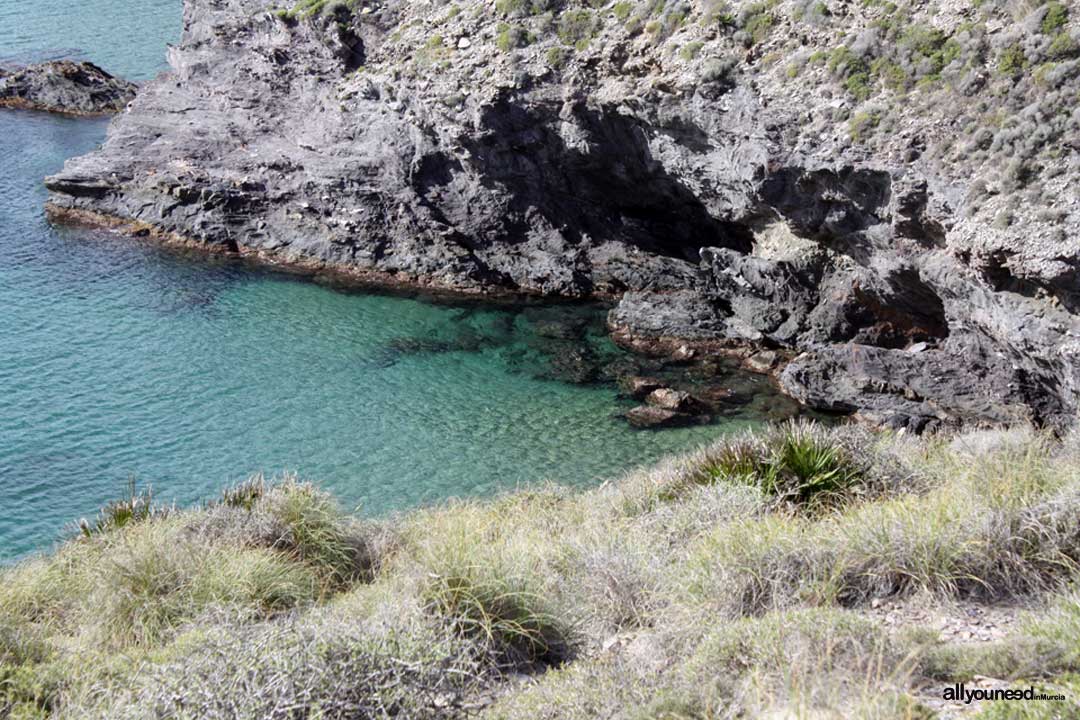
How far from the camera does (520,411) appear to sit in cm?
2159

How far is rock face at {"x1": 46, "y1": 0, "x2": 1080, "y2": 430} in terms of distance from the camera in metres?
18.1

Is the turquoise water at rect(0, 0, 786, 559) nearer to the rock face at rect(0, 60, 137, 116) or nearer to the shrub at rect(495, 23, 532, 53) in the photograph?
the shrub at rect(495, 23, 532, 53)

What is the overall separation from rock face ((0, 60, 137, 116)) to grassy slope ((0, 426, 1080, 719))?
40.8m

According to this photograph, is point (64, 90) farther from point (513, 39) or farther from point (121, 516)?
point (121, 516)

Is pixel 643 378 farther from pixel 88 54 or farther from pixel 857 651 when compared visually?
pixel 88 54

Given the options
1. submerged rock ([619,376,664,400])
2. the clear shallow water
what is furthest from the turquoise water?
the clear shallow water

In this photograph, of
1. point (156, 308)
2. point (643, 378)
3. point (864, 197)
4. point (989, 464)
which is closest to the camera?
point (989, 464)

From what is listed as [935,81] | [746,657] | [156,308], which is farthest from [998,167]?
[156,308]

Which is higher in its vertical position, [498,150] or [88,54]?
[88,54]

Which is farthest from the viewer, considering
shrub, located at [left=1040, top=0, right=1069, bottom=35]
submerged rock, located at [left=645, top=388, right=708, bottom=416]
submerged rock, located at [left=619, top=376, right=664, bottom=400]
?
submerged rock, located at [left=619, top=376, right=664, bottom=400]

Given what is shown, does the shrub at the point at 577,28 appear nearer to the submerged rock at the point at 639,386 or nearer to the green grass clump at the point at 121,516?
the submerged rock at the point at 639,386

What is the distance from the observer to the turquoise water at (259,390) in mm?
18656

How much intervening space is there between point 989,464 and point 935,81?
11915 millimetres

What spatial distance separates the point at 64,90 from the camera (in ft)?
153
